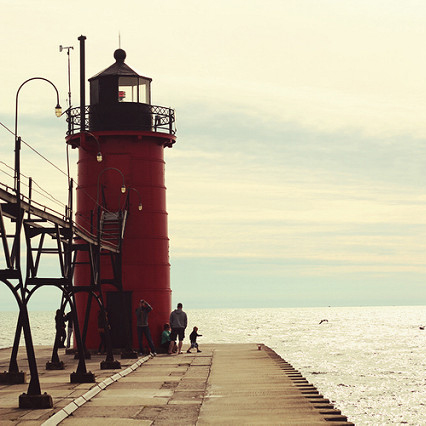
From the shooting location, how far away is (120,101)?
115ft

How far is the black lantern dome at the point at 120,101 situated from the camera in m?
34.8

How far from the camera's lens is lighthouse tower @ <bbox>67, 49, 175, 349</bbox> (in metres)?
34.1

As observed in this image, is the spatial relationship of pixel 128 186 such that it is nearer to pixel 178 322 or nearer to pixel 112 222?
pixel 112 222

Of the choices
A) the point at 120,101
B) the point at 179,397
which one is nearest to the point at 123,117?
the point at 120,101

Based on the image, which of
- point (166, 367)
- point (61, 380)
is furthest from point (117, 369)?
point (61, 380)

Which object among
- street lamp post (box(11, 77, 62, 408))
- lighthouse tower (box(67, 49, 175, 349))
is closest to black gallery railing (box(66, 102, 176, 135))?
lighthouse tower (box(67, 49, 175, 349))

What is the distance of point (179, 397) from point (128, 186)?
1761 cm

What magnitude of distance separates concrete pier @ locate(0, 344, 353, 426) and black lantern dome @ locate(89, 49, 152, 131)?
1170cm

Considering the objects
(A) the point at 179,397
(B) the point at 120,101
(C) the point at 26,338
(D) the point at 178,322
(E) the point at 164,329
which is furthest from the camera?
(B) the point at 120,101

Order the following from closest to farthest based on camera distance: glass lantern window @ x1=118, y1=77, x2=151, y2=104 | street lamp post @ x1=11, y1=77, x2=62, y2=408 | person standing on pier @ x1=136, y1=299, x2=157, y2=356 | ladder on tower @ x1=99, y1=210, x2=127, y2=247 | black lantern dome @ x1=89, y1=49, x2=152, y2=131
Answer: street lamp post @ x1=11, y1=77, x2=62, y2=408 < person standing on pier @ x1=136, y1=299, x2=157, y2=356 < ladder on tower @ x1=99, y1=210, x2=127, y2=247 < black lantern dome @ x1=89, y1=49, x2=152, y2=131 < glass lantern window @ x1=118, y1=77, x2=151, y2=104

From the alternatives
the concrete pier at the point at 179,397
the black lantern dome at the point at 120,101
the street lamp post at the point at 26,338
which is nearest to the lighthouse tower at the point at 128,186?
the black lantern dome at the point at 120,101

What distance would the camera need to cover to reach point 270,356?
3062 centimetres

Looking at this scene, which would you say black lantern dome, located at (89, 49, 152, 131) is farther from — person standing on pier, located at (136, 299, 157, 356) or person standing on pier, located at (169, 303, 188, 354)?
person standing on pier, located at (169, 303, 188, 354)

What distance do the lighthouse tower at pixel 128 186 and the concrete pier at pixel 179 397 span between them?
7274 millimetres
